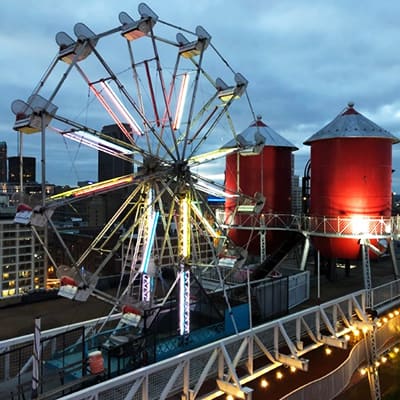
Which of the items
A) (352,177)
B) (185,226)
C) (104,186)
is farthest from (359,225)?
(104,186)

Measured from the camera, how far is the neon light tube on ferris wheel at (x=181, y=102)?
1587 centimetres

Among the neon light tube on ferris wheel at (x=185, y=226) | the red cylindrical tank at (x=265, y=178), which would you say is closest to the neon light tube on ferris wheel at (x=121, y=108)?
the neon light tube on ferris wheel at (x=185, y=226)

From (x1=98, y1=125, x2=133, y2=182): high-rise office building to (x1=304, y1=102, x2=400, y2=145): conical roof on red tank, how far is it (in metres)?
12.9

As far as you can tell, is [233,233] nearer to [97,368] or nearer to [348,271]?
[348,271]

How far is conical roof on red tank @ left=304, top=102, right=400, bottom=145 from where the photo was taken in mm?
23297

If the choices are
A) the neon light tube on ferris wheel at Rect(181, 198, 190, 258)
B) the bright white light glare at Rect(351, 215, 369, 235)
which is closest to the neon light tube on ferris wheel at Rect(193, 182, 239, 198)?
the neon light tube on ferris wheel at Rect(181, 198, 190, 258)

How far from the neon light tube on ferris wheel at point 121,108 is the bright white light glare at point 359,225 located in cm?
1352

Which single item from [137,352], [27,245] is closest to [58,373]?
[137,352]

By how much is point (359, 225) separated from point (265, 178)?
26.1ft

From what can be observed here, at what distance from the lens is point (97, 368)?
10.4m

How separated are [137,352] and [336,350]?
9.24m

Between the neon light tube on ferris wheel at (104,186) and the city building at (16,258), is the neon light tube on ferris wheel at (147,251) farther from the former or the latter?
the city building at (16,258)

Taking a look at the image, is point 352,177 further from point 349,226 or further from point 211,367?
point 211,367

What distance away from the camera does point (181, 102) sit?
52.5 ft
